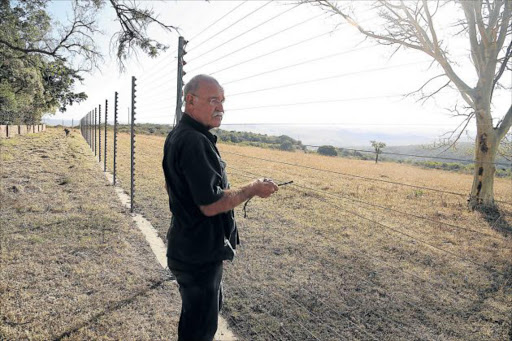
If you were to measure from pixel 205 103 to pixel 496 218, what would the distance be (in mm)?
10011

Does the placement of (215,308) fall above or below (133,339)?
above

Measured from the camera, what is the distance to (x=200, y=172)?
169 centimetres

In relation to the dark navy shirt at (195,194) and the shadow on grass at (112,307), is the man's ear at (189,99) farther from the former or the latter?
the shadow on grass at (112,307)

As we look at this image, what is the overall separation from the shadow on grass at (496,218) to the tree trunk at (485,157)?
177 millimetres

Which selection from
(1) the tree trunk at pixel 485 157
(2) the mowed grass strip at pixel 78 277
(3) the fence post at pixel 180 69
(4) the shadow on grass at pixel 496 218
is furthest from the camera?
(1) the tree trunk at pixel 485 157

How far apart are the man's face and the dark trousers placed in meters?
0.87

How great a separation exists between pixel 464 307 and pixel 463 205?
7681mm

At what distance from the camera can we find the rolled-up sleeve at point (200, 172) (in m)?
1.69

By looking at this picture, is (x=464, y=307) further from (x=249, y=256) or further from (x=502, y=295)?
(x=249, y=256)

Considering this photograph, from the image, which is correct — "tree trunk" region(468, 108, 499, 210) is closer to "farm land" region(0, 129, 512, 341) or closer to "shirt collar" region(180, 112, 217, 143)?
"farm land" region(0, 129, 512, 341)

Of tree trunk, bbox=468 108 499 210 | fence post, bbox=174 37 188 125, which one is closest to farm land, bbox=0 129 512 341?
fence post, bbox=174 37 188 125

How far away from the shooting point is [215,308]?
6.50ft

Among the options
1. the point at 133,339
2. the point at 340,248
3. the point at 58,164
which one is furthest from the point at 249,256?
the point at 58,164

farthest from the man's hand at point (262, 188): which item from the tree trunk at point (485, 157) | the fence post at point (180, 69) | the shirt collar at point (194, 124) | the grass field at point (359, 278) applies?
the tree trunk at point (485, 157)
